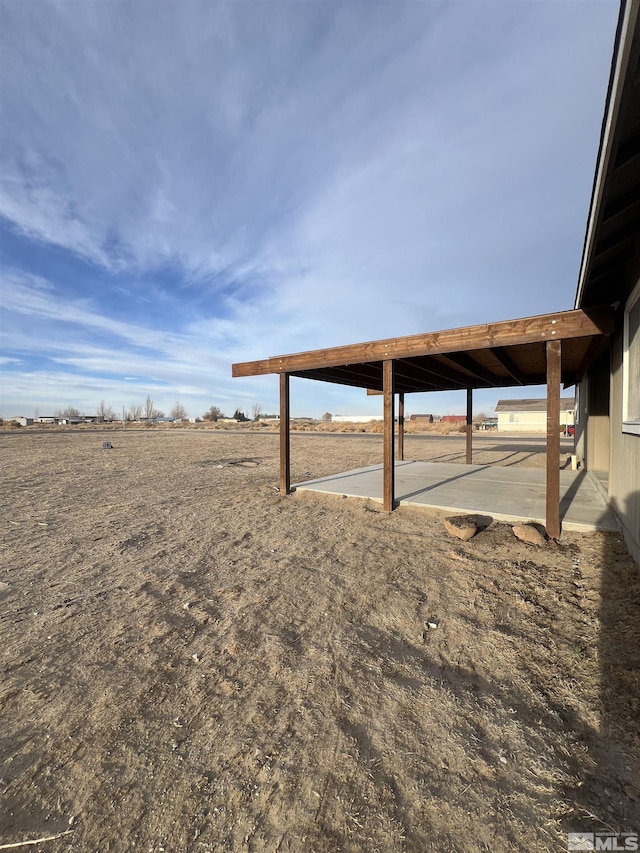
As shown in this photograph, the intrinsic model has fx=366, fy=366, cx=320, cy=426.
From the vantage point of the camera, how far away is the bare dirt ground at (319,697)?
1.56 meters

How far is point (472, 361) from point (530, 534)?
4087mm

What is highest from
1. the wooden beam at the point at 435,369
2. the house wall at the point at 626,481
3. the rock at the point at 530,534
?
the wooden beam at the point at 435,369

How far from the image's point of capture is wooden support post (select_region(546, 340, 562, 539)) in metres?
4.79

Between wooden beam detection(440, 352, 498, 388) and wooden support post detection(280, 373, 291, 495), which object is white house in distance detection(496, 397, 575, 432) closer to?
wooden beam detection(440, 352, 498, 388)

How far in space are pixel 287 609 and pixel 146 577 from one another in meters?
1.72

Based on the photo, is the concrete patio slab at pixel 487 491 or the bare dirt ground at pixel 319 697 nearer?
the bare dirt ground at pixel 319 697

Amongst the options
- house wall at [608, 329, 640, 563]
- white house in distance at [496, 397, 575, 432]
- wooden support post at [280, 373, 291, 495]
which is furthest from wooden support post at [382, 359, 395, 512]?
white house in distance at [496, 397, 575, 432]

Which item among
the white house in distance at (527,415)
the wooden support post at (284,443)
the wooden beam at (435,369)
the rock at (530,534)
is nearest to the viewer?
the rock at (530,534)

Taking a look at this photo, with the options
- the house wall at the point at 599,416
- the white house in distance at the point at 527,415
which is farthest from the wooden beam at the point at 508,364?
the white house in distance at the point at 527,415

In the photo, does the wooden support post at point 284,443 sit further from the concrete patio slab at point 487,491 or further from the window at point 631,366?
the window at point 631,366

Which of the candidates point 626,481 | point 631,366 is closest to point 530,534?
point 626,481

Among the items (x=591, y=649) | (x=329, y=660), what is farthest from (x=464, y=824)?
(x=591, y=649)

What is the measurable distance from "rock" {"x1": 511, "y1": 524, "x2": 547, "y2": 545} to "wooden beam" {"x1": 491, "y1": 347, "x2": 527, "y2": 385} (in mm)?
2771

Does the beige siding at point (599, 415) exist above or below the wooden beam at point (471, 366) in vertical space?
below
